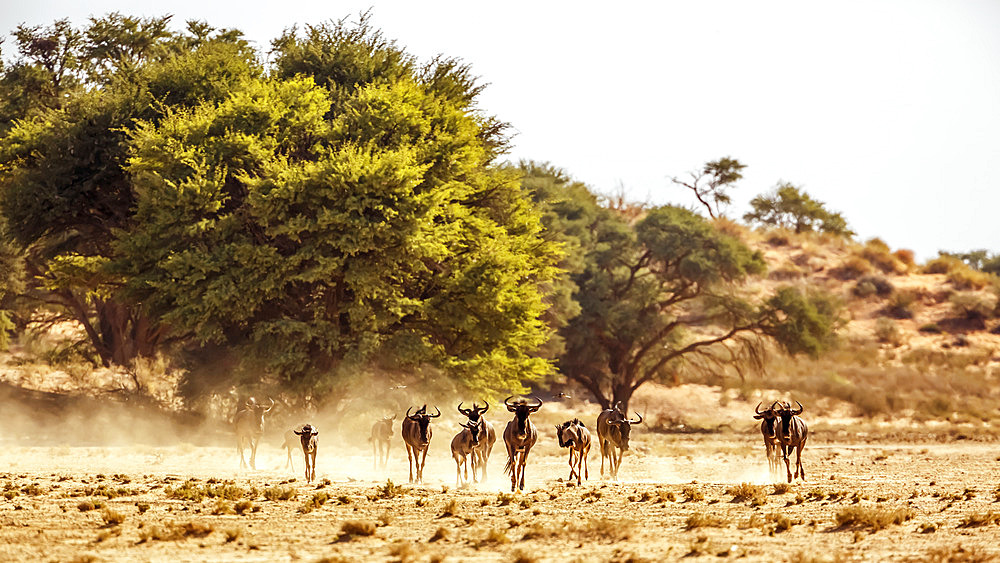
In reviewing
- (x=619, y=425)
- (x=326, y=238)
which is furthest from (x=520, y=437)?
(x=326, y=238)

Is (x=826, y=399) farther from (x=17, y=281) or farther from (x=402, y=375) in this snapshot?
(x=17, y=281)

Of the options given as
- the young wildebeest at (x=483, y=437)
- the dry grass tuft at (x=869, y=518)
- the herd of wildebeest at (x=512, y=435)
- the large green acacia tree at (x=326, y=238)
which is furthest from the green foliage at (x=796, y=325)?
the dry grass tuft at (x=869, y=518)

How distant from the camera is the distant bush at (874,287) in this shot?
8775 cm

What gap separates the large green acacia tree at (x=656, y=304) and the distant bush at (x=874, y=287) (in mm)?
29847

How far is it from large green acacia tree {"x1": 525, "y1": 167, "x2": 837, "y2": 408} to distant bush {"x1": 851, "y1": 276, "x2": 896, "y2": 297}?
29.8 meters

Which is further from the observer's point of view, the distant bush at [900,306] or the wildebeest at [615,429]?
the distant bush at [900,306]

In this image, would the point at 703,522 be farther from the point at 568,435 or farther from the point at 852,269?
the point at 852,269

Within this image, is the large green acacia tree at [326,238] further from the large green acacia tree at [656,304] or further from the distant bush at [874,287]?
the distant bush at [874,287]

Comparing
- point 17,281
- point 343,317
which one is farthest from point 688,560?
point 17,281

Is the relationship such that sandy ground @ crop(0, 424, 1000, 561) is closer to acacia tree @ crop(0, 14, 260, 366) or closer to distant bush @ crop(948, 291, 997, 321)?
acacia tree @ crop(0, 14, 260, 366)

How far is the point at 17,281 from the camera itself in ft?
146

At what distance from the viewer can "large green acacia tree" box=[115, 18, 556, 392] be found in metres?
34.0

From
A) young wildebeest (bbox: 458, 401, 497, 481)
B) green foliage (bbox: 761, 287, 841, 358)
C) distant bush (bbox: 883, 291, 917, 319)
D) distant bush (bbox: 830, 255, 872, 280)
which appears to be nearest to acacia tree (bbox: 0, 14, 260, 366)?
young wildebeest (bbox: 458, 401, 497, 481)

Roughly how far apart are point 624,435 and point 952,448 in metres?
22.4
